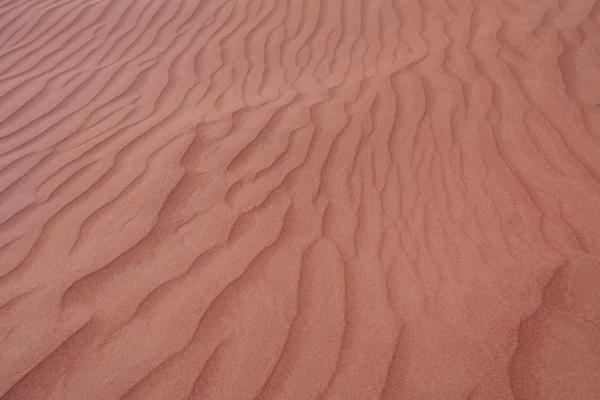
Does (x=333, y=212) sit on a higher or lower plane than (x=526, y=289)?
higher

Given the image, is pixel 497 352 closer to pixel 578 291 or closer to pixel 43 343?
pixel 578 291

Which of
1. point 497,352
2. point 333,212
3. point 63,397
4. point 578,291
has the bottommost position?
point 578,291

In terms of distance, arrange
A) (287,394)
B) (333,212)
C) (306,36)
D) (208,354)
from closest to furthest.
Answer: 1. (287,394)
2. (208,354)
3. (333,212)
4. (306,36)

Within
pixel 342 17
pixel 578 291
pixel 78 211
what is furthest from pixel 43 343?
pixel 342 17

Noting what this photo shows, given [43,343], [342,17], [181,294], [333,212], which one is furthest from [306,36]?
[43,343]

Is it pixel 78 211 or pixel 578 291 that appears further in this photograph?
pixel 78 211

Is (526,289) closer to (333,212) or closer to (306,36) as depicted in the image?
(333,212)

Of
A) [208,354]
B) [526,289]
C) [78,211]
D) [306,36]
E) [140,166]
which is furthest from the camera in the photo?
[306,36]
